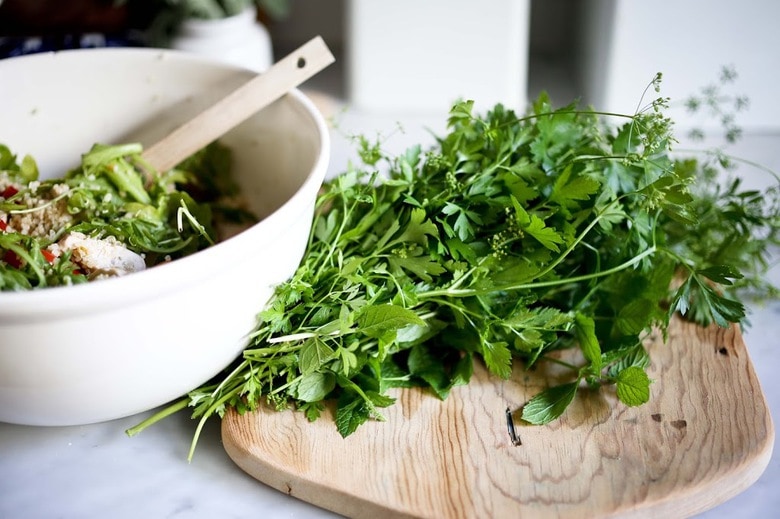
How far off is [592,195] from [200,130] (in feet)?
1.52

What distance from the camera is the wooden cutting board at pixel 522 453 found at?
0.73 metres

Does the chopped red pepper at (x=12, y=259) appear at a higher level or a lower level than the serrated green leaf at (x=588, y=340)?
higher

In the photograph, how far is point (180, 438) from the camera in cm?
83

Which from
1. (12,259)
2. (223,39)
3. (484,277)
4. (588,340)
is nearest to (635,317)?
(588,340)

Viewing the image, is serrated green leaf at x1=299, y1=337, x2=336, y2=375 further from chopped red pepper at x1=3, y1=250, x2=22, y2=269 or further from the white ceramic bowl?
chopped red pepper at x1=3, y1=250, x2=22, y2=269

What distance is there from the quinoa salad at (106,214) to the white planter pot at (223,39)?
45 centimetres

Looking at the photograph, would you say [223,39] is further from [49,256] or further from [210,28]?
[49,256]

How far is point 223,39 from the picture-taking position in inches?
57.4

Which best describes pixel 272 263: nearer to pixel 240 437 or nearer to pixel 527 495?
pixel 240 437

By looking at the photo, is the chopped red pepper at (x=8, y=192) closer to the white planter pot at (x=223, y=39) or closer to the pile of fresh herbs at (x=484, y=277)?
the pile of fresh herbs at (x=484, y=277)

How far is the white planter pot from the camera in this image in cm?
144

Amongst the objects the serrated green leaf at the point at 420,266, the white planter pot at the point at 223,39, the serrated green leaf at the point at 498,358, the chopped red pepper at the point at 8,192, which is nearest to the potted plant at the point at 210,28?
the white planter pot at the point at 223,39

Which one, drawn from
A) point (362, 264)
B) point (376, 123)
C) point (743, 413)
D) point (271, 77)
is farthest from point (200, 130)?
point (743, 413)

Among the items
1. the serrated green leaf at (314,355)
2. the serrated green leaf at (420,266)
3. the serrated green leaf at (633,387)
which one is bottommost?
the serrated green leaf at (633,387)
